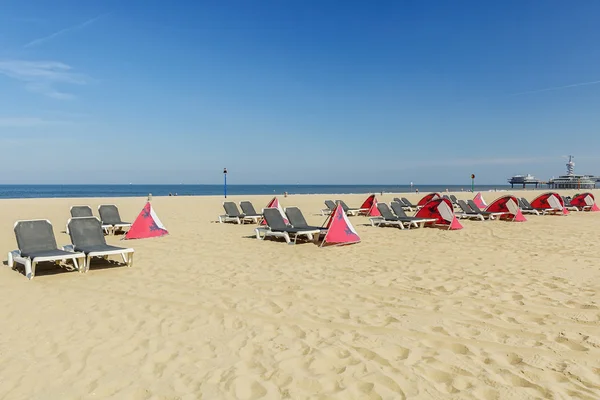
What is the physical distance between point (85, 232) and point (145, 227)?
138 inches

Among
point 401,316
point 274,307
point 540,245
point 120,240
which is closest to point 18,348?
point 274,307

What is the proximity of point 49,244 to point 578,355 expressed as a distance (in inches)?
329

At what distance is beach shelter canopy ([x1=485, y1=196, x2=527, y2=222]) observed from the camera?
1670cm

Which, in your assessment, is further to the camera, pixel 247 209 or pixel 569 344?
pixel 247 209

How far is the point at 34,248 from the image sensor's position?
7660 mm

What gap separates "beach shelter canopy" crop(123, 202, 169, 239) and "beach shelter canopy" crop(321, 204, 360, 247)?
4932 millimetres

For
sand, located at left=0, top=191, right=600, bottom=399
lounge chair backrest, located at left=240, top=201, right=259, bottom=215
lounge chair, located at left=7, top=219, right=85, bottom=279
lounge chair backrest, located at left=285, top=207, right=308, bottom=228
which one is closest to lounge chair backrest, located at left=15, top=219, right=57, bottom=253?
lounge chair, located at left=7, top=219, right=85, bottom=279

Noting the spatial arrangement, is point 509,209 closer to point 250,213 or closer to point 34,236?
point 250,213

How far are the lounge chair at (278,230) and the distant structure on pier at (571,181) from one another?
315 feet

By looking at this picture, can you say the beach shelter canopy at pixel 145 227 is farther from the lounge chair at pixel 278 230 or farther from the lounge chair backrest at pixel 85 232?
the lounge chair backrest at pixel 85 232

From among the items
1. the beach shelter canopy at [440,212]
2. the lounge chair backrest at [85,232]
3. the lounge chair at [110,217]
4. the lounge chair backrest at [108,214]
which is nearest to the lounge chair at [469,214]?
the beach shelter canopy at [440,212]

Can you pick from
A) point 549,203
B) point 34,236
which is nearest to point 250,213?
point 34,236

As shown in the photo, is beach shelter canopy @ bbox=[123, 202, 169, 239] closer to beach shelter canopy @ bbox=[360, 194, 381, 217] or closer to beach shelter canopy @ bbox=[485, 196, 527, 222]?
beach shelter canopy @ bbox=[360, 194, 381, 217]

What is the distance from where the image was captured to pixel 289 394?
3205 mm
